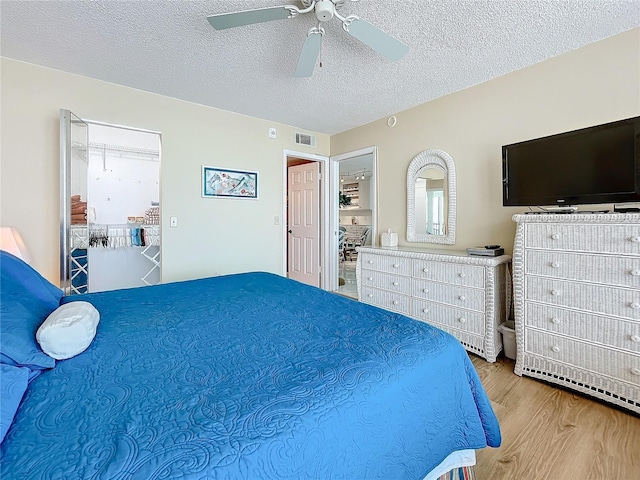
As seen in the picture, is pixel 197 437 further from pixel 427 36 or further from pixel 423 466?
pixel 427 36

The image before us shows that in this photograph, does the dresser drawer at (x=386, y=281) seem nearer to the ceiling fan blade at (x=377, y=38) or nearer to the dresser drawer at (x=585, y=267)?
the dresser drawer at (x=585, y=267)

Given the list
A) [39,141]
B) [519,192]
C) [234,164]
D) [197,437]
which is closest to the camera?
[197,437]

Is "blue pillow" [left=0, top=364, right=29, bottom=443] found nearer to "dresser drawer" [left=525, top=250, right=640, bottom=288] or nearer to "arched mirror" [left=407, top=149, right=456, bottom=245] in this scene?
"dresser drawer" [left=525, top=250, right=640, bottom=288]

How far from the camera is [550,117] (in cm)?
237

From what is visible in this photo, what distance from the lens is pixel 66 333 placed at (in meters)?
0.95

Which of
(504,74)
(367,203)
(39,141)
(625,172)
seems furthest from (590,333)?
(367,203)

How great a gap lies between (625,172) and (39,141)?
4489 millimetres

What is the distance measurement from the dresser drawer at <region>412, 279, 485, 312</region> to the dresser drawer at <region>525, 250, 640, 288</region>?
1.52ft

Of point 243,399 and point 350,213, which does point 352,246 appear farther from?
point 243,399

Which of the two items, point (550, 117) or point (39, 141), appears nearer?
point (550, 117)

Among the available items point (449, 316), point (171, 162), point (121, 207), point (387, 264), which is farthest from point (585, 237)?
point (121, 207)

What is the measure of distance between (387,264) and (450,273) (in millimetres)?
716

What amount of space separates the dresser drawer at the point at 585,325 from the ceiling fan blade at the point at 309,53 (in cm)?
233

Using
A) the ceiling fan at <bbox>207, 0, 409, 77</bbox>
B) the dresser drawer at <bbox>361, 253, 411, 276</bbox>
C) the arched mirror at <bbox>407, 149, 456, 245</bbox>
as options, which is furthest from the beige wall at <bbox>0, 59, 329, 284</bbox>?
the ceiling fan at <bbox>207, 0, 409, 77</bbox>
